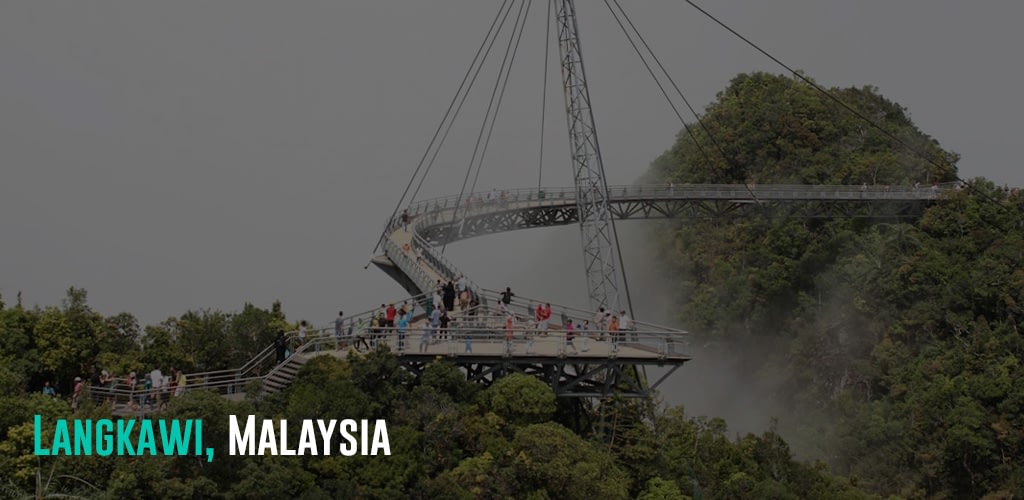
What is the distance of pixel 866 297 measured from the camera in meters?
85.1

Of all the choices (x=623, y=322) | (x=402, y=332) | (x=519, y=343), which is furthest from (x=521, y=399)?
(x=623, y=322)

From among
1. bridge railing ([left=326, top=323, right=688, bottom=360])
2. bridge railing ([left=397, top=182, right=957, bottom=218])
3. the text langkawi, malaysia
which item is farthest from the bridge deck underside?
the text langkawi, malaysia

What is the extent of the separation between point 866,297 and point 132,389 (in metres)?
56.2

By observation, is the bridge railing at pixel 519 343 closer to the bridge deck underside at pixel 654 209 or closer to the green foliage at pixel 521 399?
the green foliage at pixel 521 399

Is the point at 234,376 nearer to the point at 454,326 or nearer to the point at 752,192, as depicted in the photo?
the point at 454,326

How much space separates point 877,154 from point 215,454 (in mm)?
74227

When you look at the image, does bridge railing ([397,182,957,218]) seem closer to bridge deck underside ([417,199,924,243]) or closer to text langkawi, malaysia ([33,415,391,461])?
bridge deck underside ([417,199,924,243])

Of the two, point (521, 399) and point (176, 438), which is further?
point (521, 399)

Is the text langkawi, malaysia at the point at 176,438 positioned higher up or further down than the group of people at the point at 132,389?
further down

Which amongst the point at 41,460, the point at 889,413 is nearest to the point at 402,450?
the point at 41,460

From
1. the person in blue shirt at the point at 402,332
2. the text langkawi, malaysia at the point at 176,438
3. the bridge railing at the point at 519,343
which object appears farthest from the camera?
the bridge railing at the point at 519,343

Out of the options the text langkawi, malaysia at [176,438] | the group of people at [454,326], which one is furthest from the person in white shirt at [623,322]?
the text langkawi, malaysia at [176,438]

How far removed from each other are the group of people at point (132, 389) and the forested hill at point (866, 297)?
40.2 m

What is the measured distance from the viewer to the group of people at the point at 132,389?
40.0 meters
